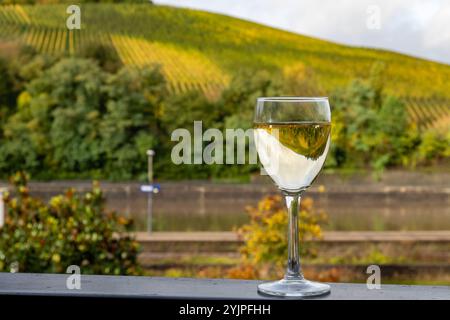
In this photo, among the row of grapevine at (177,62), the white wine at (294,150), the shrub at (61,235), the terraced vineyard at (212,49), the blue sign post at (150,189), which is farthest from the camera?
the terraced vineyard at (212,49)

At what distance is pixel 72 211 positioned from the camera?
4648 millimetres

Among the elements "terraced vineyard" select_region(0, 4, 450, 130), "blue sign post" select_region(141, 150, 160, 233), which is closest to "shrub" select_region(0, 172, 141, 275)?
"blue sign post" select_region(141, 150, 160, 233)

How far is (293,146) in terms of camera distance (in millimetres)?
639

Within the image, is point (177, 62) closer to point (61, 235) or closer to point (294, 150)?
point (61, 235)

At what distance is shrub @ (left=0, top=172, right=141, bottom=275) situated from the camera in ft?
15.1

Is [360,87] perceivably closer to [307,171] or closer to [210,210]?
[210,210]

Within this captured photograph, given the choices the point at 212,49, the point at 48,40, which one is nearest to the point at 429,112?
the point at 212,49

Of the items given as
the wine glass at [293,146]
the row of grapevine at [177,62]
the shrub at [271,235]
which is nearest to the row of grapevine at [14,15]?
the row of grapevine at [177,62]

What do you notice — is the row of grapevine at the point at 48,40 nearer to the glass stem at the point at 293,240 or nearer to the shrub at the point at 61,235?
the shrub at the point at 61,235

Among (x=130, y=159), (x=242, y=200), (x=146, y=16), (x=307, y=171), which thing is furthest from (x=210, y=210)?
(x=307, y=171)

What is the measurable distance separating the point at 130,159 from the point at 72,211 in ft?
79.1

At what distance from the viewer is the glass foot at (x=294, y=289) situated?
64 cm

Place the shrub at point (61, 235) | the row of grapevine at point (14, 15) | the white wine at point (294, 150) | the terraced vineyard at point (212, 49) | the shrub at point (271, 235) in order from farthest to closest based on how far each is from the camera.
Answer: the row of grapevine at point (14, 15) < the terraced vineyard at point (212, 49) < the shrub at point (271, 235) < the shrub at point (61, 235) < the white wine at point (294, 150)

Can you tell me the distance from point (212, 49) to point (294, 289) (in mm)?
33265
